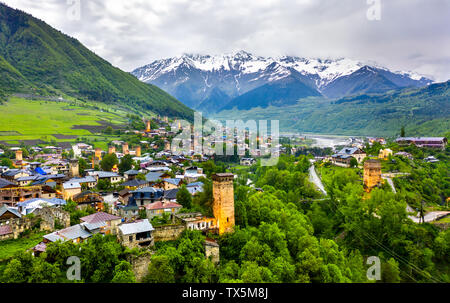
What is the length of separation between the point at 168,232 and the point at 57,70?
161m

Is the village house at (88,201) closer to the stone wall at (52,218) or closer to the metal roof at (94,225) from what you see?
the stone wall at (52,218)

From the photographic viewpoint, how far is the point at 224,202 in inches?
1017

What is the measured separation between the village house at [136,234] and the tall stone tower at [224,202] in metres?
5.84

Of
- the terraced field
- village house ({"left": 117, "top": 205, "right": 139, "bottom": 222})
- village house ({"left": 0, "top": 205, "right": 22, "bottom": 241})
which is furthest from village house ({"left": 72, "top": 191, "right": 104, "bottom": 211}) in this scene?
the terraced field

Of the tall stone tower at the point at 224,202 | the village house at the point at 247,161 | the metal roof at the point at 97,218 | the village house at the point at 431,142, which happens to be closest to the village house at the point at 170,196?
the metal roof at the point at 97,218

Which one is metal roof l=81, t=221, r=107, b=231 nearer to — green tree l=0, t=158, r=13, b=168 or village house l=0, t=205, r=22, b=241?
village house l=0, t=205, r=22, b=241

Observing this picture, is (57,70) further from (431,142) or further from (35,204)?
(431,142)

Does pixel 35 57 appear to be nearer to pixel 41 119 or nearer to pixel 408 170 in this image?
pixel 41 119

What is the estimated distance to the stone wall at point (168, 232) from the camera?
23.2m

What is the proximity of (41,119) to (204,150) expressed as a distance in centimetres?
5197

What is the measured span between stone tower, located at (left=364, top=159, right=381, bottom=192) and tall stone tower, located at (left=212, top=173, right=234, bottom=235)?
84.8 ft

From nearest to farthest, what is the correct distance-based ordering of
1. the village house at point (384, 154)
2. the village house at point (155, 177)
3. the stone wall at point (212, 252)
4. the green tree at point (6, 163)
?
the stone wall at point (212, 252), the village house at point (155, 177), the green tree at point (6, 163), the village house at point (384, 154)
